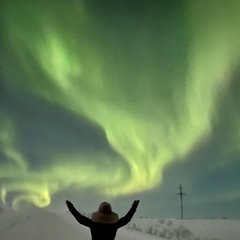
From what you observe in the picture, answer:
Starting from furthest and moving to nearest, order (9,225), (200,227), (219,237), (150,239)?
(200,227)
(219,237)
(150,239)
(9,225)

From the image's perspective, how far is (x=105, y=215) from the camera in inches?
172

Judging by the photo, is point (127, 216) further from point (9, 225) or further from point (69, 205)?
point (9, 225)

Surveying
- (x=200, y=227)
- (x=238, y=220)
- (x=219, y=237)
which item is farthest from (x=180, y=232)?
(x=238, y=220)

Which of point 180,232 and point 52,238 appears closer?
point 52,238

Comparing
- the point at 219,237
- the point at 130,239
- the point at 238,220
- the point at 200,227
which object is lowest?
the point at 130,239

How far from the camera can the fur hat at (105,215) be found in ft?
14.3

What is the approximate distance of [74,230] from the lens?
9234mm

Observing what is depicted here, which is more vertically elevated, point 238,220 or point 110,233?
point 238,220

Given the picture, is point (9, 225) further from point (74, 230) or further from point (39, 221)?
point (74, 230)

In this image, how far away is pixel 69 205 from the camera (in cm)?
434

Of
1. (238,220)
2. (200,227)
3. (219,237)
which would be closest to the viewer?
(219,237)

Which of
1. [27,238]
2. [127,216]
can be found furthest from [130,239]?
[127,216]

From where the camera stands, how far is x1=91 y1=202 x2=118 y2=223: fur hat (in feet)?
14.3

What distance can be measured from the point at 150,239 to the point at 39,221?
3.13m
